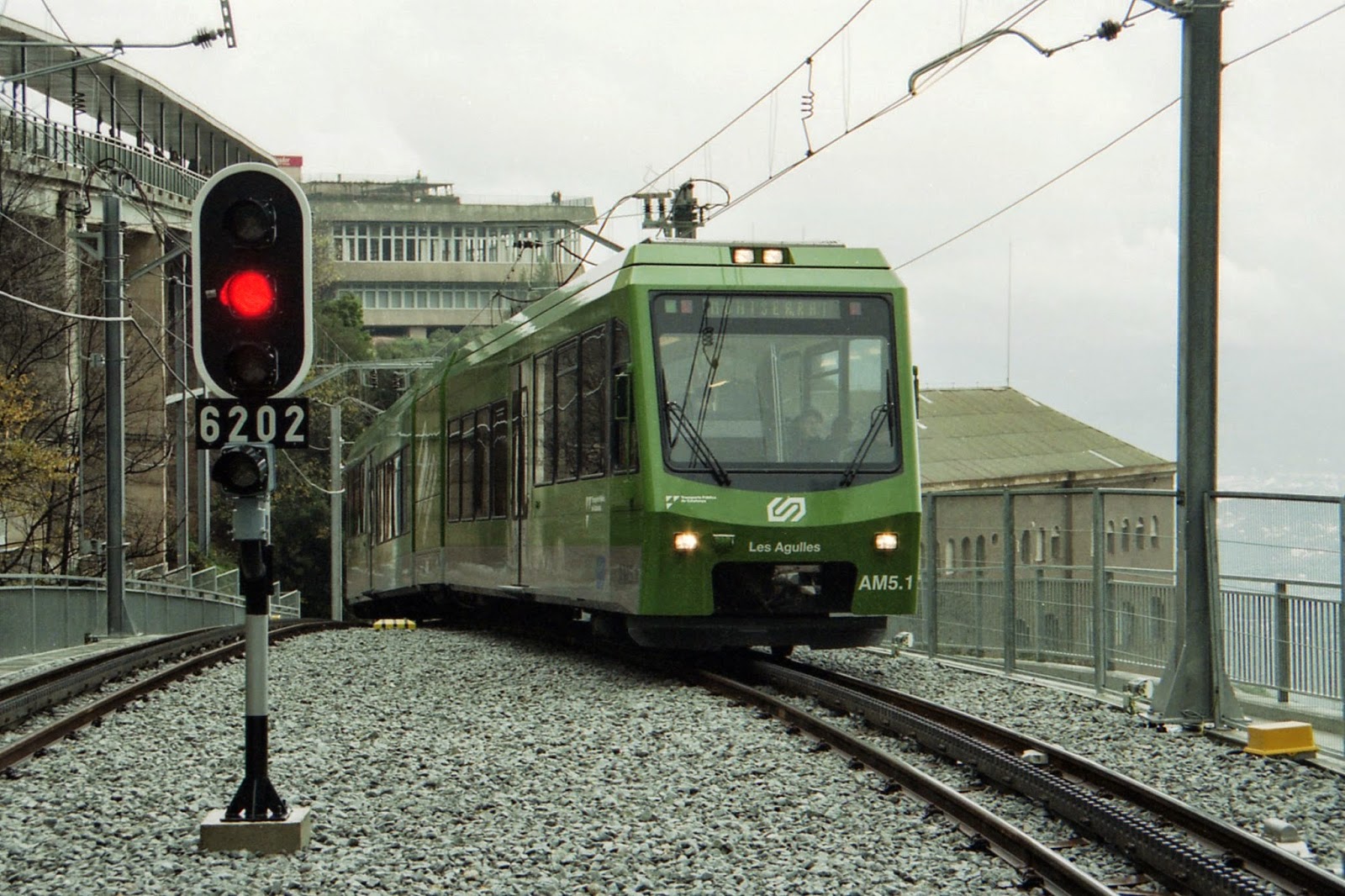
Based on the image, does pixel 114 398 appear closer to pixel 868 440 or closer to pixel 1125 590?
pixel 868 440

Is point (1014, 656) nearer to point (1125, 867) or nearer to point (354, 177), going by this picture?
point (1125, 867)

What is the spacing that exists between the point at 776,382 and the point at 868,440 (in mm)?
835

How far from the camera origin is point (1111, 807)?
7.71 m

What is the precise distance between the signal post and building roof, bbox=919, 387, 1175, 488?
65.6 meters

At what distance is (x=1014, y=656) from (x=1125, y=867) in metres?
8.16

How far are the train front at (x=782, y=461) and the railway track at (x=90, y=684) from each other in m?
4.01

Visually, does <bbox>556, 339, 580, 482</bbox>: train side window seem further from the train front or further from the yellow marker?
the yellow marker

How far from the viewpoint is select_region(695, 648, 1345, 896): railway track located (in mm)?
6582

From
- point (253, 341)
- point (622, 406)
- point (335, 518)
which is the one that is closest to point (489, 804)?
point (253, 341)

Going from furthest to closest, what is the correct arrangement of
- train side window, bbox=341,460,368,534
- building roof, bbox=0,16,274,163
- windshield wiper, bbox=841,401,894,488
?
building roof, bbox=0,16,274,163 < train side window, bbox=341,460,368,534 < windshield wiper, bbox=841,401,894,488

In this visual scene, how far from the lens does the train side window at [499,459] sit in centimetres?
1783

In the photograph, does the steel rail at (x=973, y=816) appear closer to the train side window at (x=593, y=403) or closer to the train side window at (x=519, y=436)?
the train side window at (x=593, y=403)

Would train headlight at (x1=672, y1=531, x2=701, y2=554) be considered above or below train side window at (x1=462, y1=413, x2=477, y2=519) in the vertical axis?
below

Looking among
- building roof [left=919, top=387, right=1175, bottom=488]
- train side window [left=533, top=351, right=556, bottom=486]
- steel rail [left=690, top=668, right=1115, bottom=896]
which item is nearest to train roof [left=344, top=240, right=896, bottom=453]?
train side window [left=533, top=351, right=556, bottom=486]
